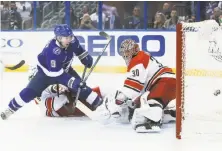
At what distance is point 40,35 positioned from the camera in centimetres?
716

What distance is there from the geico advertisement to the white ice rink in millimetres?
2630

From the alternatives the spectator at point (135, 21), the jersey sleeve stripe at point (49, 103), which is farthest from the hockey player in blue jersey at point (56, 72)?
the spectator at point (135, 21)

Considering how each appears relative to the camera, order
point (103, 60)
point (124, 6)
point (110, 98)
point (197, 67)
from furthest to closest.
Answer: point (124, 6)
point (103, 60)
point (197, 67)
point (110, 98)

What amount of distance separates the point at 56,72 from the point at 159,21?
3612 mm

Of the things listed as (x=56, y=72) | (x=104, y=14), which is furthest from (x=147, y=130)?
(x=104, y=14)

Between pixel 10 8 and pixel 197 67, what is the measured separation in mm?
3436

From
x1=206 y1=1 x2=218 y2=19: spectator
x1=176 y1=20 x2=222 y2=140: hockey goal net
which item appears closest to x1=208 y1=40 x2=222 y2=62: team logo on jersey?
x1=176 y1=20 x2=222 y2=140: hockey goal net

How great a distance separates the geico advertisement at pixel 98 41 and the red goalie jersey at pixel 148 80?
3.10 metres

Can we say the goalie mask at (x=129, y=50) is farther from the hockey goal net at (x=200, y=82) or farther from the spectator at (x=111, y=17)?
the spectator at (x=111, y=17)

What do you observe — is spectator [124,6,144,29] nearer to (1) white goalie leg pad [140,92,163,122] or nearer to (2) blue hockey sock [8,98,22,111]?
(2) blue hockey sock [8,98,22,111]

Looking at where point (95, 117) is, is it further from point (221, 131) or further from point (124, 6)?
point (124, 6)

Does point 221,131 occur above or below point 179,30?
below

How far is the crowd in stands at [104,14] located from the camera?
7.20 m

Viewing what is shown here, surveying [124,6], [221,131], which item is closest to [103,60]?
[124,6]
